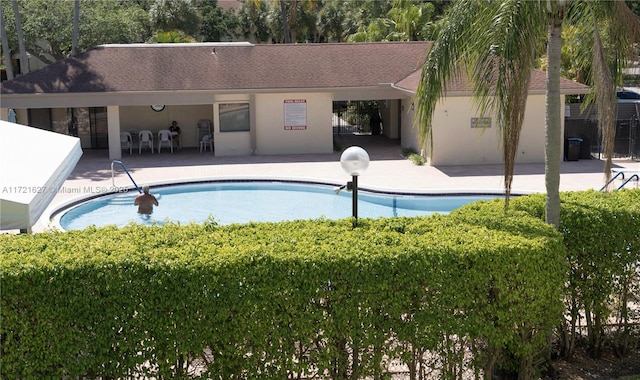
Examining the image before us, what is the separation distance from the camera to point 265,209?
63.2 feet

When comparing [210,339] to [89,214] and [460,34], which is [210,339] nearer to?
[460,34]

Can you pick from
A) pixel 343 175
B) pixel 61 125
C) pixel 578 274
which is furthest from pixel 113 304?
pixel 61 125

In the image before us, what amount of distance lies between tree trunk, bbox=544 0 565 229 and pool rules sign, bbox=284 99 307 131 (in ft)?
61.0

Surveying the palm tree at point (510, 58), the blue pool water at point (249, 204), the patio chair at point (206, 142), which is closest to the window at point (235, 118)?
the patio chair at point (206, 142)

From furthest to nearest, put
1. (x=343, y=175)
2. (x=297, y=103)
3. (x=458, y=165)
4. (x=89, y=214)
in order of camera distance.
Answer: (x=297, y=103), (x=458, y=165), (x=343, y=175), (x=89, y=214)

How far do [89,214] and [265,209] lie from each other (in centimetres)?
436

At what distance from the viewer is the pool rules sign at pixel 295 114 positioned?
86.8ft

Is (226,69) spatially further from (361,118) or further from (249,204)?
(361,118)

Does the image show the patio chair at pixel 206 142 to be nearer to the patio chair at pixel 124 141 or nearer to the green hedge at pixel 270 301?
the patio chair at pixel 124 141

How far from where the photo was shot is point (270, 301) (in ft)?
22.7

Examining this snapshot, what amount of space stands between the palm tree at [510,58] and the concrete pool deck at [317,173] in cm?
1111

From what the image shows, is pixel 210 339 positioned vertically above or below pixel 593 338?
above

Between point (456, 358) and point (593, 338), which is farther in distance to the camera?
point (593, 338)

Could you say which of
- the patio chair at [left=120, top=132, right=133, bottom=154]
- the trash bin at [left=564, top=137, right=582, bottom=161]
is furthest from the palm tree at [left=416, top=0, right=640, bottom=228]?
the patio chair at [left=120, top=132, right=133, bottom=154]
